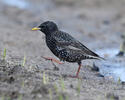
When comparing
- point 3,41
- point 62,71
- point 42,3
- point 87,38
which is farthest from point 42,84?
point 42,3

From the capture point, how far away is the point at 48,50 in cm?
1080

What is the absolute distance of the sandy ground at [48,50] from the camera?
5.96 meters

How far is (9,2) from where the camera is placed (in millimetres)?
17422

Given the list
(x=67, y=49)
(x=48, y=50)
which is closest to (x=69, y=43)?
(x=67, y=49)

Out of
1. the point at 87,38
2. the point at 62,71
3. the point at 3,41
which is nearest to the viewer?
the point at 62,71

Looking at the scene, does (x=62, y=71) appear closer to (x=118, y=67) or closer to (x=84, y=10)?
Result: (x=118, y=67)

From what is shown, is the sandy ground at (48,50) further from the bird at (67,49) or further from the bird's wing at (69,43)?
the bird's wing at (69,43)

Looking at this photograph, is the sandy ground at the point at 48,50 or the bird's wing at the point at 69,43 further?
the bird's wing at the point at 69,43

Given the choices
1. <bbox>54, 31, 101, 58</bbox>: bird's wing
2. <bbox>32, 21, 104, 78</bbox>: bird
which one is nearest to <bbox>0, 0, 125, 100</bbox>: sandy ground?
<bbox>32, 21, 104, 78</bbox>: bird

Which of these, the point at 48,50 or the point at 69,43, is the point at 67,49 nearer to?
the point at 69,43

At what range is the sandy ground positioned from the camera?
19.6ft

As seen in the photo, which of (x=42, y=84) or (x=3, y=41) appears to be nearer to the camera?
(x=42, y=84)

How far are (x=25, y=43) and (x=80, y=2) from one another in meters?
5.65

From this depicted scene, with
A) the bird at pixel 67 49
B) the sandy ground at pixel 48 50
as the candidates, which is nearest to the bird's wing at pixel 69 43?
the bird at pixel 67 49
